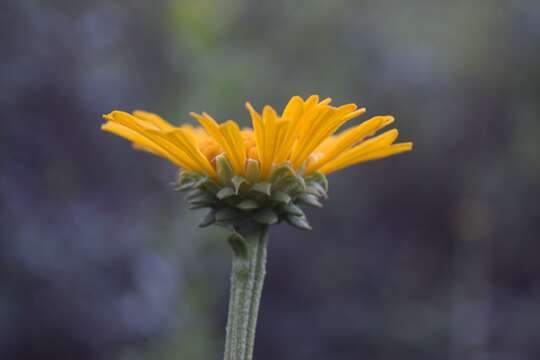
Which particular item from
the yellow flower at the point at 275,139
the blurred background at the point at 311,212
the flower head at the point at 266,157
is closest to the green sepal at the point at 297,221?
the flower head at the point at 266,157

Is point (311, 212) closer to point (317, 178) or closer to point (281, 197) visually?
point (317, 178)

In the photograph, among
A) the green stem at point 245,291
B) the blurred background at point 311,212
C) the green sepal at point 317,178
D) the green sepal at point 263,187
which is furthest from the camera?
the blurred background at point 311,212

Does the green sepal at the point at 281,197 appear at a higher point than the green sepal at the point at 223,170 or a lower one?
lower

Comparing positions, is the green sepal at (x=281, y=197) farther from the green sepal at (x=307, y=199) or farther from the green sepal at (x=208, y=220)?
the green sepal at (x=208, y=220)

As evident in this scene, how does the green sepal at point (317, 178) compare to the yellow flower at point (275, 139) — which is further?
the green sepal at point (317, 178)

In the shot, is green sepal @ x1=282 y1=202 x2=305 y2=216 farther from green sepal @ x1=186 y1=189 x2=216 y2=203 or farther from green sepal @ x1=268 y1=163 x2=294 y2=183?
green sepal @ x1=186 y1=189 x2=216 y2=203

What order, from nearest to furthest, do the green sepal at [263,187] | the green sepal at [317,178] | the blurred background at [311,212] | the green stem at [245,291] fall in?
the green stem at [245,291] < the green sepal at [263,187] < the green sepal at [317,178] < the blurred background at [311,212]

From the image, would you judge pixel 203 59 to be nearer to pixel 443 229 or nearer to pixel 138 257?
pixel 138 257
